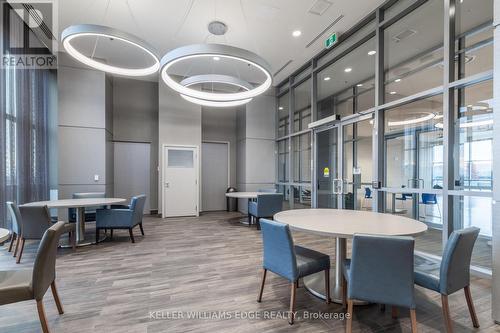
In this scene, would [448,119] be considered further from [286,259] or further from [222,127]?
[222,127]

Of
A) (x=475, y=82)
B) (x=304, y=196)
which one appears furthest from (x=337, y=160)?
(x=475, y=82)

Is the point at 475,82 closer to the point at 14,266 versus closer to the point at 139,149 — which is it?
the point at 14,266

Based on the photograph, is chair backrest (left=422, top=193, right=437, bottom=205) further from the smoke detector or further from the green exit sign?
the smoke detector

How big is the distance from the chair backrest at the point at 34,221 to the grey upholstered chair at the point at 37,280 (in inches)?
77.3

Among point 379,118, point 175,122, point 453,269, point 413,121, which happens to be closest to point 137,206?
point 175,122

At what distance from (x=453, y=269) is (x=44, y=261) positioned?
327 centimetres

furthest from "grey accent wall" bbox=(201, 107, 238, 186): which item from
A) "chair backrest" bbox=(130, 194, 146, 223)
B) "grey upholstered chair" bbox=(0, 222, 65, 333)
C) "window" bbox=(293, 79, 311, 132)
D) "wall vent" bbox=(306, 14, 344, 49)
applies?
"grey upholstered chair" bbox=(0, 222, 65, 333)

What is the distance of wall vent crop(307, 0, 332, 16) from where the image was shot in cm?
420

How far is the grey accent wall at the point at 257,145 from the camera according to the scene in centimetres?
788

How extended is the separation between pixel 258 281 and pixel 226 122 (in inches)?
256

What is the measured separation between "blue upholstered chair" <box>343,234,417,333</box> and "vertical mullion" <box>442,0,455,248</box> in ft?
7.33

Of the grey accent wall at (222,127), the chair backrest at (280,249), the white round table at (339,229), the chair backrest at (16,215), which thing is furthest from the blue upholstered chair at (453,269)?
the grey accent wall at (222,127)

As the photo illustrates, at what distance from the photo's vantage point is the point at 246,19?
4.67m

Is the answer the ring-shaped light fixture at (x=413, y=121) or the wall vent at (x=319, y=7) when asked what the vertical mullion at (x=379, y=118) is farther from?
the wall vent at (x=319, y=7)
